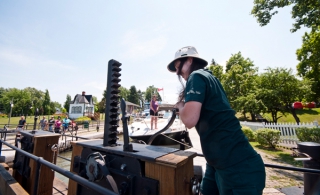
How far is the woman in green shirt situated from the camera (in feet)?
3.79

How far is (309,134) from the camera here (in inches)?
299

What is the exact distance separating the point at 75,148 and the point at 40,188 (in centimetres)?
159

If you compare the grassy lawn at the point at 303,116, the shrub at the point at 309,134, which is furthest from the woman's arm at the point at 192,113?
the grassy lawn at the point at 303,116

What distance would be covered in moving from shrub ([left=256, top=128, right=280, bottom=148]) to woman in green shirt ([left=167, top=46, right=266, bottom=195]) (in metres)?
8.94

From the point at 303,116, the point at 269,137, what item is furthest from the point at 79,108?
the point at 303,116

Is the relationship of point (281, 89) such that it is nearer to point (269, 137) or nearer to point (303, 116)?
point (269, 137)

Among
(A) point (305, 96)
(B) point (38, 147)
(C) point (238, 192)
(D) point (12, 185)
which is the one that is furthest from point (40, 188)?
(A) point (305, 96)

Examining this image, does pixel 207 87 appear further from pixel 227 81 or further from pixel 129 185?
pixel 227 81

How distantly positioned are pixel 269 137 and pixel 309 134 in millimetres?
1608

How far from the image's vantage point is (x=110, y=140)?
1.67 metres

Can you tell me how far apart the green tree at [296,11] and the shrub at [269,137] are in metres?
5.54

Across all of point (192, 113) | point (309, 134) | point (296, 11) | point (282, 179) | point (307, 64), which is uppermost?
point (307, 64)

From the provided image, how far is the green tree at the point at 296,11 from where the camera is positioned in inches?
306

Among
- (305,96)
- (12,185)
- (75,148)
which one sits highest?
(305,96)
